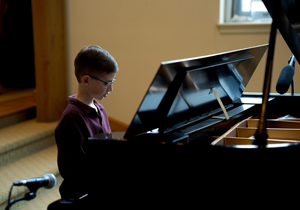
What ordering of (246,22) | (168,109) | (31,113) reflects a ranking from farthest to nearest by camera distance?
(31,113) → (246,22) → (168,109)

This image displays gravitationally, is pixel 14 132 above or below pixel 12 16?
below

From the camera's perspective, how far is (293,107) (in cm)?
201

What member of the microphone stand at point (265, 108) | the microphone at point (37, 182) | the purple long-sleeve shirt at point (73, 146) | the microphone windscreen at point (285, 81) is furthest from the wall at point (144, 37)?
the microphone at point (37, 182)

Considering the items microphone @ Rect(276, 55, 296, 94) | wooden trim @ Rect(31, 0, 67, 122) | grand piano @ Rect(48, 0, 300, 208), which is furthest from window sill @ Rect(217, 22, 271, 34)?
wooden trim @ Rect(31, 0, 67, 122)

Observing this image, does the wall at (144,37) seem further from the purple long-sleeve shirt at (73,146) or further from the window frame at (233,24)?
the purple long-sleeve shirt at (73,146)

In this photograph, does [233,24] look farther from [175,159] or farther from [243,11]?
[175,159]

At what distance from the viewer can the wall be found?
2.90 meters

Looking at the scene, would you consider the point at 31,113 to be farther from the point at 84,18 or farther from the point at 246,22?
the point at 246,22

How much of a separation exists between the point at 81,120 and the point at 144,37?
1872 mm

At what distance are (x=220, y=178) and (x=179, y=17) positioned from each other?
2086mm

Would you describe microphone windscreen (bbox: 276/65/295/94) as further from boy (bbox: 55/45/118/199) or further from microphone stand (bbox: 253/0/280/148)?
boy (bbox: 55/45/118/199)

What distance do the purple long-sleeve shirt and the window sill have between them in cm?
173

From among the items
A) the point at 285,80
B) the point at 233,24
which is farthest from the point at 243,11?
the point at 285,80

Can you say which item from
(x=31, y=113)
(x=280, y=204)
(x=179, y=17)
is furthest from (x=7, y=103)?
(x=280, y=204)
